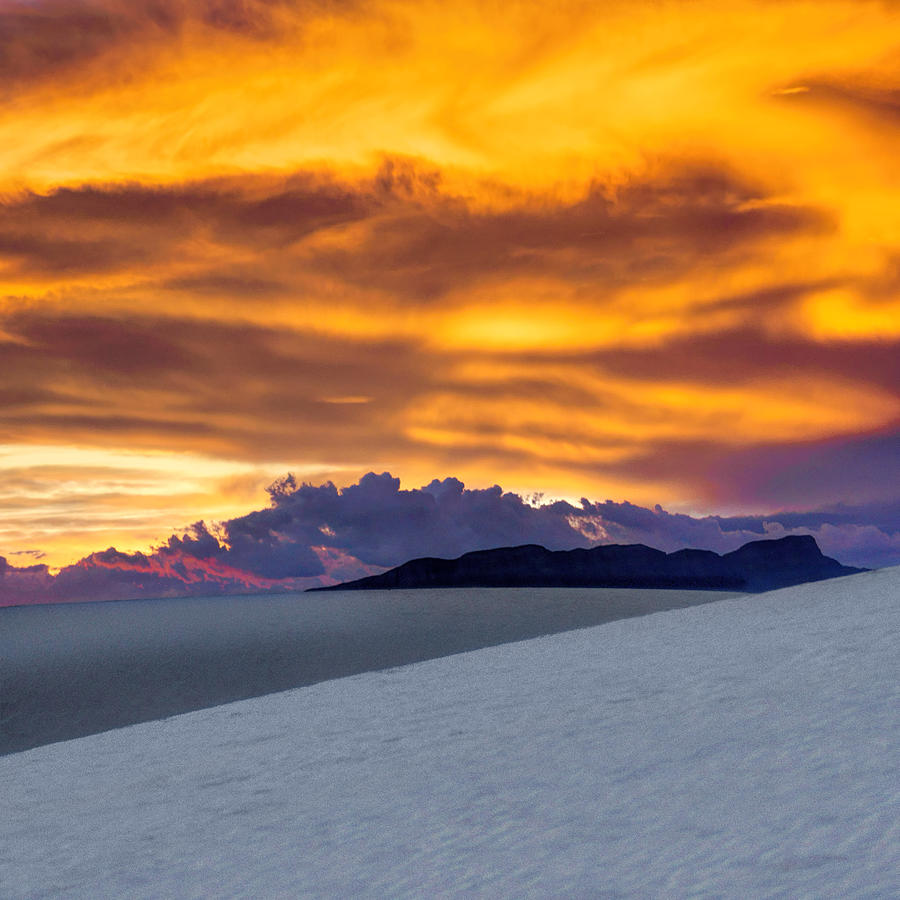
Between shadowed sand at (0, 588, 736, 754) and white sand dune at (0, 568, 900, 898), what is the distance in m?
8.86

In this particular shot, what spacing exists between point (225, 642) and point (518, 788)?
23777 mm

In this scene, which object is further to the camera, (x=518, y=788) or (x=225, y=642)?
(x=225, y=642)

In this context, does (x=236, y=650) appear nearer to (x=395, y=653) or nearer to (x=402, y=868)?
(x=395, y=653)

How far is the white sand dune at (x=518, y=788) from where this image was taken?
624 centimetres

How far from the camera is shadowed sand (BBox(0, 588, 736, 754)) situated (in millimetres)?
24031

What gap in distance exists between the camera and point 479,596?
43.9 m

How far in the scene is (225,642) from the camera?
31062 millimetres

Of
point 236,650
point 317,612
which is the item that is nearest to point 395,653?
point 236,650

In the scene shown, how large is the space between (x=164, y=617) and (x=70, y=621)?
367 cm

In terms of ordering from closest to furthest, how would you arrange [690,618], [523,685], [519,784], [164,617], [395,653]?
[519,784], [523,685], [690,618], [395,653], [164,617]

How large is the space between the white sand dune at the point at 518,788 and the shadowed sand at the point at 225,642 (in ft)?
29.1

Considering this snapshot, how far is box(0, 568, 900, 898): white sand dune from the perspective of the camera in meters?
6.24

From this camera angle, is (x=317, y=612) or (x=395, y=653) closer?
(x=395, y=653)

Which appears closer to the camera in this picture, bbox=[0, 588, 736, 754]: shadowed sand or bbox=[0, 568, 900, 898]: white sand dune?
bbox=[0, 568, 900, 898]: white sand dune
